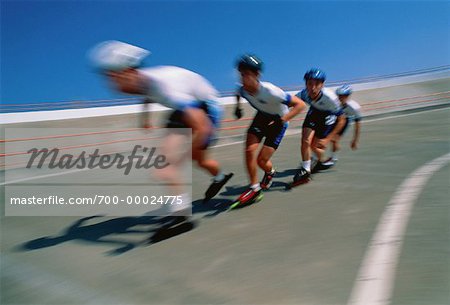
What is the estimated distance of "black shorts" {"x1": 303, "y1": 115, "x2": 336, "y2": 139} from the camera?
5.43 meters

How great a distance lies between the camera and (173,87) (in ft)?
10.3

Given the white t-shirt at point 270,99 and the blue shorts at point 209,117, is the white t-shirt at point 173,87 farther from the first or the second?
the white t-shirt at point 270,99

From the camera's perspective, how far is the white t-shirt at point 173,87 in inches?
122

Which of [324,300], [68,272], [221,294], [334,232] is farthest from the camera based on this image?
[334,232]

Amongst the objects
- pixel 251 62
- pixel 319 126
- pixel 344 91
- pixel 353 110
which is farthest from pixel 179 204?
pixel 353 110

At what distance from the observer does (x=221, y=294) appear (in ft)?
7.06

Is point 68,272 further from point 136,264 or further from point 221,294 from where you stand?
point 221,294

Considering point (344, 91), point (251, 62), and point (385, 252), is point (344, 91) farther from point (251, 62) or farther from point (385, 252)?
point (385, 252)

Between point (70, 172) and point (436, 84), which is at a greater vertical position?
point (436, 84)

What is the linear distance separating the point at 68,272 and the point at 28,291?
29cm

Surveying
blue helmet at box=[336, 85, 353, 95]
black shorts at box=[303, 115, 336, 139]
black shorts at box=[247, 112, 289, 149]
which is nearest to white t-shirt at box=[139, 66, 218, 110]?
black shorts at box=[247, 112, 289, 149]

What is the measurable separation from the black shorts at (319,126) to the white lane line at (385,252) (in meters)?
1.68

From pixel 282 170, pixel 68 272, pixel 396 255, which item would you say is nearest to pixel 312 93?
pixel 282 170

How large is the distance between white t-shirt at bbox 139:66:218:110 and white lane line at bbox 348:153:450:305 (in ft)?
5.98
